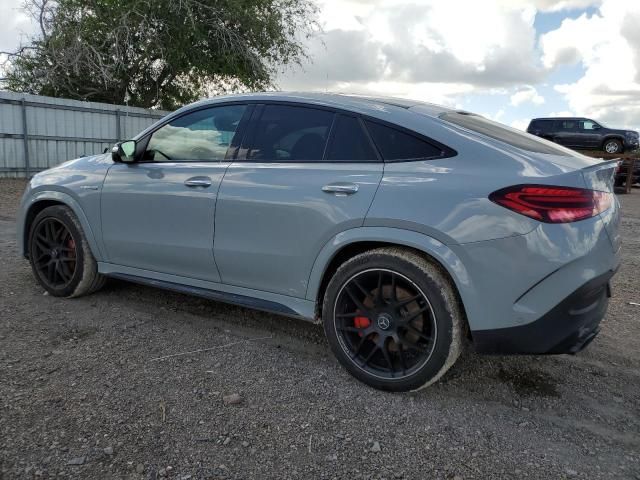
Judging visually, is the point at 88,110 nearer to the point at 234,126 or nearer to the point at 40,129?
the point at 40,129

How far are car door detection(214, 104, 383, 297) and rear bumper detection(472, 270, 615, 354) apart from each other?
3.09 ft

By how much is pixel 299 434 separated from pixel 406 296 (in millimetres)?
931

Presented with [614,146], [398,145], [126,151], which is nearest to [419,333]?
[398,145]

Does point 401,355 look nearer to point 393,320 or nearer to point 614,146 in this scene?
point 393,320

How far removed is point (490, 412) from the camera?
9.46ft

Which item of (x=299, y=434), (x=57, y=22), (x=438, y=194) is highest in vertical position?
(x=57, y=22)

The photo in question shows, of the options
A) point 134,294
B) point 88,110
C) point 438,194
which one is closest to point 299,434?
point 438,194

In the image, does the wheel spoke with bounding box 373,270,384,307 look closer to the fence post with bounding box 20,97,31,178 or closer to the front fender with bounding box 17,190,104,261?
the front fender with bounding box 17,190,104,261

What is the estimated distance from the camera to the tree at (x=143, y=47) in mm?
17078

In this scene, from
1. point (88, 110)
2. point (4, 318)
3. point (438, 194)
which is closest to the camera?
point (438, 194)

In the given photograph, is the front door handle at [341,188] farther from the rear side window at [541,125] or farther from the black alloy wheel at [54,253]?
the rear side window at [541,125]

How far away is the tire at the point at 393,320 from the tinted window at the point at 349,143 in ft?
1.87

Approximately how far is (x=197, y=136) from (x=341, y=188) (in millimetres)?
1359

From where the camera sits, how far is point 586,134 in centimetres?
2348
